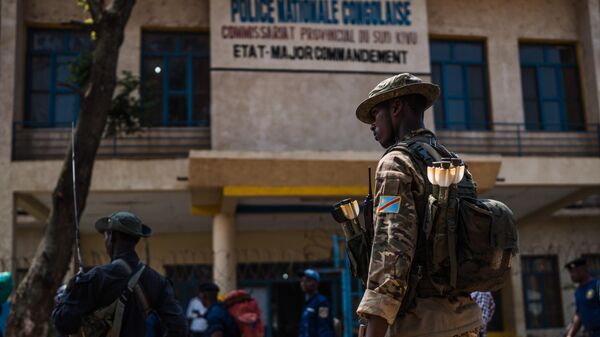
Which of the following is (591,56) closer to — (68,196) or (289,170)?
(289,170)

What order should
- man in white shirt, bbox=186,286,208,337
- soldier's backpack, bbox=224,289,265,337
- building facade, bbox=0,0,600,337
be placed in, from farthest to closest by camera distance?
building facade, bbox=0,0,600,337 → man in white shirt, bbox=186,286,208,337 → soldier's backpack, bbox=224,289,265,337

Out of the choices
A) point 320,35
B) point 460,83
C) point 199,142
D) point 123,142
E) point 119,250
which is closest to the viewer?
point 119,250

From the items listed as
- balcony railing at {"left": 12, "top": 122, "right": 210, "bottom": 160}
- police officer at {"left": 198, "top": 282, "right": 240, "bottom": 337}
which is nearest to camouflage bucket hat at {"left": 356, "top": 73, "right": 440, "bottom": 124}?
police officer at {"left": 198, "top": 282, "right": 240, "bottom": 337}

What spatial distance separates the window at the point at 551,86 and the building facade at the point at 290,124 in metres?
0.03

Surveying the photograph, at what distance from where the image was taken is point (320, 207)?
1377 cm

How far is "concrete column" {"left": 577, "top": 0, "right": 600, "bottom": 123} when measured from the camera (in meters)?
14.5

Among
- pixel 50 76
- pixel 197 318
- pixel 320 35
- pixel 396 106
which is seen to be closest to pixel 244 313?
pixel 197 318

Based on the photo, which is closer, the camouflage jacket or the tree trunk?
the camouflage jacket

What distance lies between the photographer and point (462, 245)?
9.18 ft

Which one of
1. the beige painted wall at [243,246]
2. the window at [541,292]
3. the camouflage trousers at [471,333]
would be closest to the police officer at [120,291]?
the camouflage trousers at [471,333]

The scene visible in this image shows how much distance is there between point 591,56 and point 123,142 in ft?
30.9

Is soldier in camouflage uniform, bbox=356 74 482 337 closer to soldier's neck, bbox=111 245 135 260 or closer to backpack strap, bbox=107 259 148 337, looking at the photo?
backpack strap, bbox=107 259 148 337

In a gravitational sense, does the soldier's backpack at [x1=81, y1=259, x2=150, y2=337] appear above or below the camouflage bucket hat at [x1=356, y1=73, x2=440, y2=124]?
below

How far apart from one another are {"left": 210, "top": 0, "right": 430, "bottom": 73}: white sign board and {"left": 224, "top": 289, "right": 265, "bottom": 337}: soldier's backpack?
548cm
